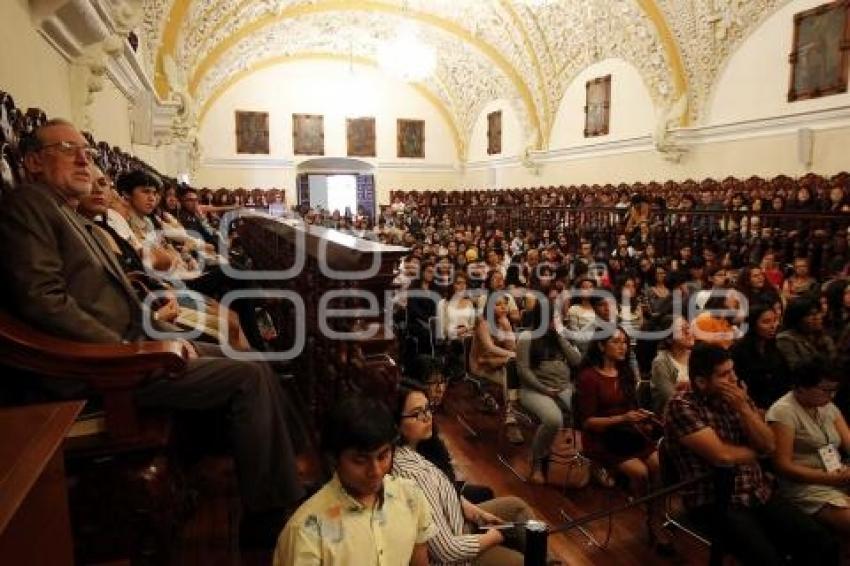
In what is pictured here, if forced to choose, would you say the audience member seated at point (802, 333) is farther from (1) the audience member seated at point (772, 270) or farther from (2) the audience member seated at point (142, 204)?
(2) the audience member seated at point (142, 204)

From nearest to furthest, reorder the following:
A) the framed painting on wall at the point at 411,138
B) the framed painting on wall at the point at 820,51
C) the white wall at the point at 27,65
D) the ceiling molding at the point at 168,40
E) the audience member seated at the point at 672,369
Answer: the white wall at the point at 27,65
the audience member seated at the point at 672,369
the framed painting on wall at the point at 820,51
the ceiling molding at the point at 168,40
the framed painting on wall at the point at 411,138

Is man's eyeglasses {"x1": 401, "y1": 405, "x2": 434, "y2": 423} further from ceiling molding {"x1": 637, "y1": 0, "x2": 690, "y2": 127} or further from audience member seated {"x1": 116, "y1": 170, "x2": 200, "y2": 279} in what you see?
ceiling molding {"x1": 637, "y1": 0, "x2": 690, "y2": 127}

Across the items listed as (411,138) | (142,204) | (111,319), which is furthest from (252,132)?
(111,319)

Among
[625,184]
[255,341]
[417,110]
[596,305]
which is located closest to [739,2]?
[625,184]

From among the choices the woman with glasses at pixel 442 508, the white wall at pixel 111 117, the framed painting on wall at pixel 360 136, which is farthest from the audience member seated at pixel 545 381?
the framed painting on wall at pixel 360 136

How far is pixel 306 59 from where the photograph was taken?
65.9ft

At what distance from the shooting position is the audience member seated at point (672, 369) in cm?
368

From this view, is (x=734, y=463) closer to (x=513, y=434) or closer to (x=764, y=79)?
(x=513, y=434)

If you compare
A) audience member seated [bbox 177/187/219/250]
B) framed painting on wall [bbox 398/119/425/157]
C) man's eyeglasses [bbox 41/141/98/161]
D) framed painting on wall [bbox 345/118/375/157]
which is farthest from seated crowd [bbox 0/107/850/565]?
framed painting on wall [bbox 398/119/425/157]

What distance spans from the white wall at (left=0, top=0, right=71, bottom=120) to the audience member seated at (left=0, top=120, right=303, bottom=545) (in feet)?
4.19

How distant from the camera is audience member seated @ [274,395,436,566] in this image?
1.56m

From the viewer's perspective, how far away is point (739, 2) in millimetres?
9984

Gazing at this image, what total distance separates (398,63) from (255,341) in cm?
1169

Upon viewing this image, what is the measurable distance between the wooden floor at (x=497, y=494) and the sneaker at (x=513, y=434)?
9 cm
